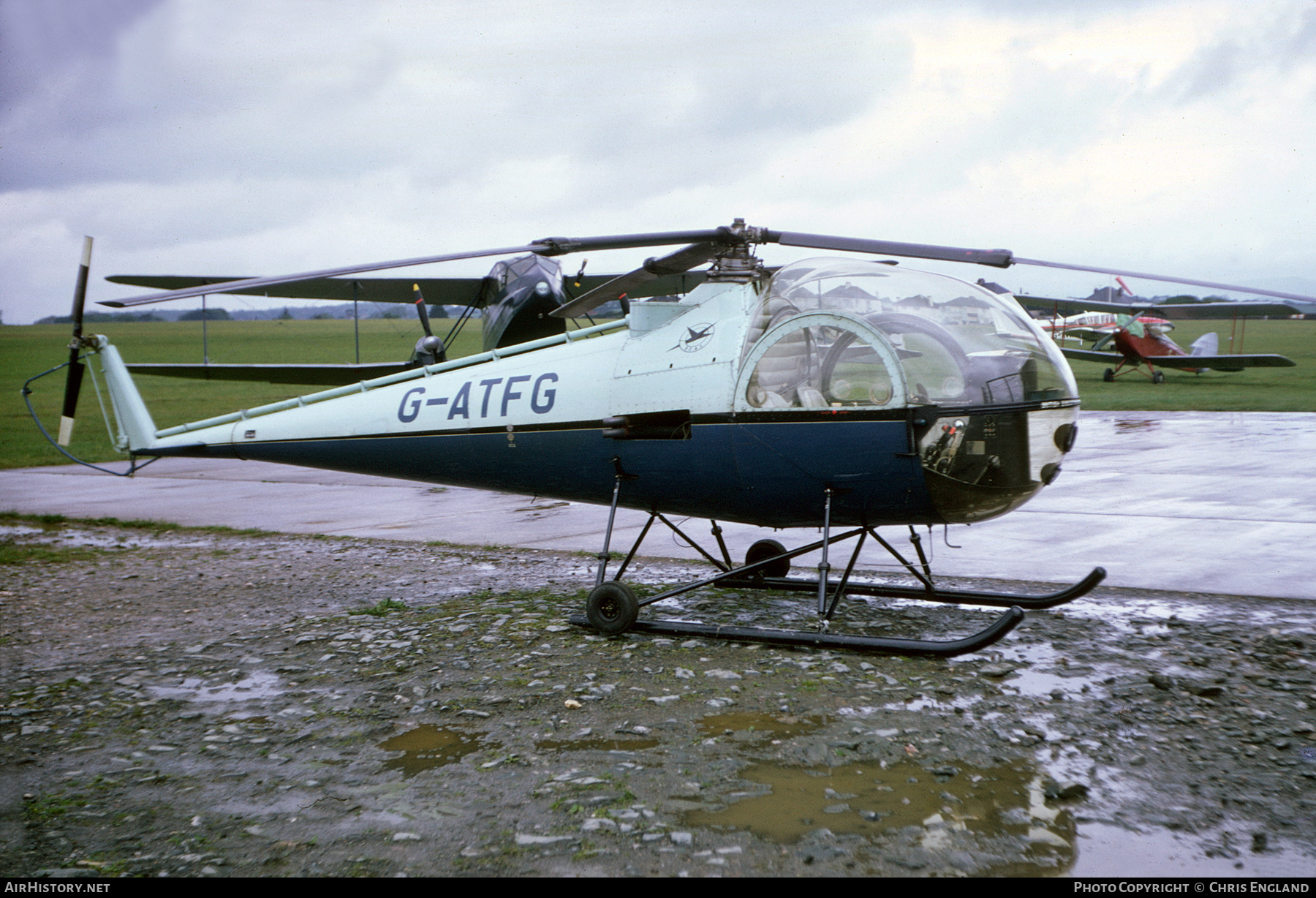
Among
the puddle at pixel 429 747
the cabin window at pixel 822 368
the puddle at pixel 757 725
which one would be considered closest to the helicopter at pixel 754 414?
the cabin window at pixel 822 368

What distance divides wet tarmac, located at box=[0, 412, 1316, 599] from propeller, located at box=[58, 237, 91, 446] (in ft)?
9.88

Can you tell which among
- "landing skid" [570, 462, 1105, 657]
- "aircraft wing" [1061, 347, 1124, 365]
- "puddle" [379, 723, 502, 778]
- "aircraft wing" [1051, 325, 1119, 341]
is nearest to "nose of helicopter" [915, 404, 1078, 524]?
"landing skid" [570, 462, 1105, 657]

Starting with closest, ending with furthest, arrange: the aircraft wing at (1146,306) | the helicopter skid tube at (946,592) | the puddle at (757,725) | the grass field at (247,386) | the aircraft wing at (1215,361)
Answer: the puddle at (757,725) → the helicopter skid tube at (946,592) → the aircraft wing at (1146,306) → the grass field at (247,386) → the aircraft wing at (1215,361)

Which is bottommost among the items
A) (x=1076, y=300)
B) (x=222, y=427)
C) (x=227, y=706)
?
(x=227, y=706)

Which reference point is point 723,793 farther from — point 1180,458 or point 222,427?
point 1180,458

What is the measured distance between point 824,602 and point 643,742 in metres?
1.88

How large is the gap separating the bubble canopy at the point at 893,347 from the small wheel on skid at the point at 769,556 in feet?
6.42

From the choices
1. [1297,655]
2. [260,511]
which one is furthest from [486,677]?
[260,511]

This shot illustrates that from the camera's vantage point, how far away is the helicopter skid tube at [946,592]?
20.8 ft

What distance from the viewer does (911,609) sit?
7176mm

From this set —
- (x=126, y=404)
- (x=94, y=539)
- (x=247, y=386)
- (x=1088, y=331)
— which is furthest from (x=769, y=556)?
(x=247, y=386)

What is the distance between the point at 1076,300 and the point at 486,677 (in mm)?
5510

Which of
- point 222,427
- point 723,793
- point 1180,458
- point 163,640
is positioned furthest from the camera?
point 1180,458

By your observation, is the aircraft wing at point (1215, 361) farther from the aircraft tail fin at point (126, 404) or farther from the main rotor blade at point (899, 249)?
the aircraft tail fin at point (126, 404)
